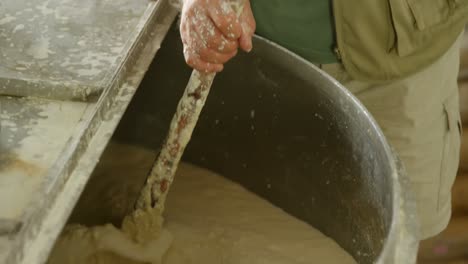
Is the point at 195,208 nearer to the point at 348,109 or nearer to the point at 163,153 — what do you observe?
the point at 163,153

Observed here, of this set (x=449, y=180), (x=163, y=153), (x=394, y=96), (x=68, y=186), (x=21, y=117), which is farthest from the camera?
(x=449, y=180)

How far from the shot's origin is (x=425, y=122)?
1108 mm

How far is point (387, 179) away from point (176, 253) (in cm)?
39

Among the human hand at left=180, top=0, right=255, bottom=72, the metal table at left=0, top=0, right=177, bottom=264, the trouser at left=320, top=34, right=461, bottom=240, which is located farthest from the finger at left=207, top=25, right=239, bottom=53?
the trouser at left=320, top=34, right=461, bottom=240

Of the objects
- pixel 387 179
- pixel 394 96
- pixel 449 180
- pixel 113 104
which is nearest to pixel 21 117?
pixel 113 104

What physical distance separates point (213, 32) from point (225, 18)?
3 cm

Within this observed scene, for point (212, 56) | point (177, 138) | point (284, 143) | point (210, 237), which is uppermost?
point (212, 56)

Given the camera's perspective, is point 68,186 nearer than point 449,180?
Answer: Yes

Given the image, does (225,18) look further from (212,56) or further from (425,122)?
(425,122)

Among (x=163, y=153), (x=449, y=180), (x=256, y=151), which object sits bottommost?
(x=449, y=180)

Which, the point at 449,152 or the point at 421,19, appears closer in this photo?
the point at 421,19

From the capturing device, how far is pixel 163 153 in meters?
0.95

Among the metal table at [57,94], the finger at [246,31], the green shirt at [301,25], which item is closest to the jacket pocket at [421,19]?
the green shirt at [301,25]

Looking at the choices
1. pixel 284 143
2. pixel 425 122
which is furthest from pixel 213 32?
pixel 425 122
